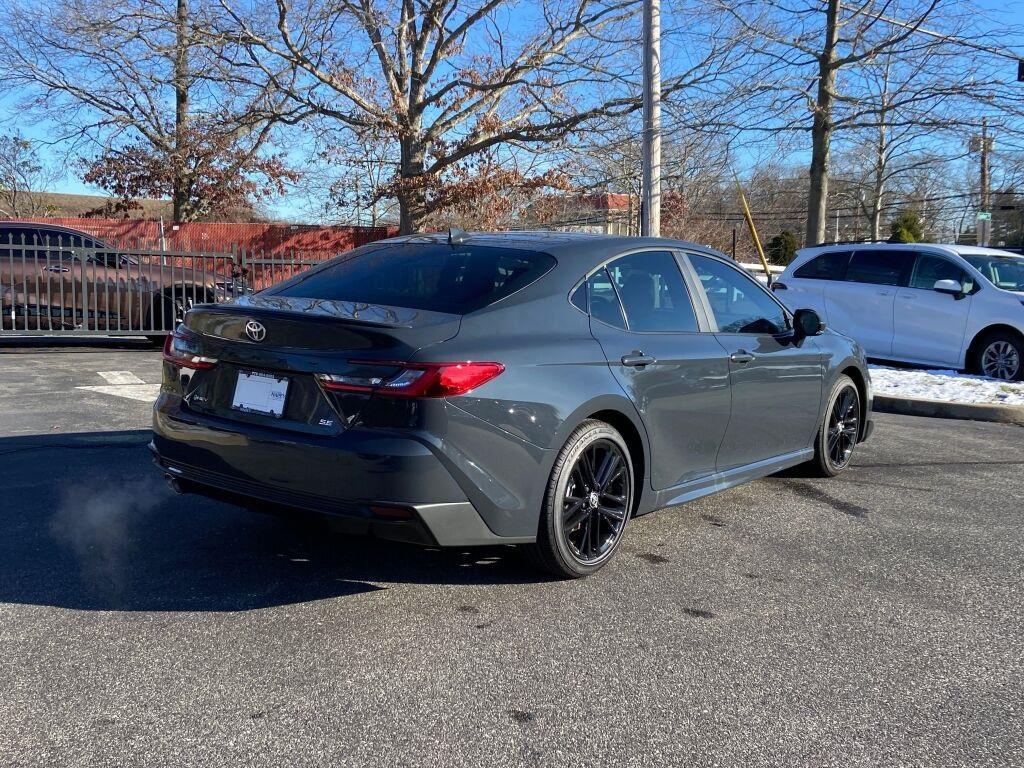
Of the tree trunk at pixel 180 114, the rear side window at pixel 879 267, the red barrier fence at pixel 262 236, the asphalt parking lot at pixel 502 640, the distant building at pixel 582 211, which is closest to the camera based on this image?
the asphalt parking lot at pixel 502 640

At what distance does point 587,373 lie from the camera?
13.2 feet

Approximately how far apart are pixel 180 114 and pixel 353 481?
2411cm

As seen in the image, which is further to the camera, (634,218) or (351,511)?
(634,218)

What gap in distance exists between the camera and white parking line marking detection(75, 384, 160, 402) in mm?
8484

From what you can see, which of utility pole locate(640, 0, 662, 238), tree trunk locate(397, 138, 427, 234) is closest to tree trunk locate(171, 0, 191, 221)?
tree trunk locate(397, 138, 427, 234)

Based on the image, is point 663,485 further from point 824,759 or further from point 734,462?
point 824,759

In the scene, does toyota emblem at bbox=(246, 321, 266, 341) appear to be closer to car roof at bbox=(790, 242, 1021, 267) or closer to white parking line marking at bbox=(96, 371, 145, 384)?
white parking line marking at bbox=(96, 371, 145, 384)

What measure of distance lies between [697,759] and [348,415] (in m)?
1.71

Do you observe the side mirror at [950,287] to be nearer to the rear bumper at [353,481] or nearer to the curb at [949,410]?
Answer: the curb at [949,410]

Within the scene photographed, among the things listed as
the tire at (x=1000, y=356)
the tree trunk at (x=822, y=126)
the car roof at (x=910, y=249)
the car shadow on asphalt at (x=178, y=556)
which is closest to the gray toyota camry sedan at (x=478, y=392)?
the car shadow on asphalt at (x=178, y=556)

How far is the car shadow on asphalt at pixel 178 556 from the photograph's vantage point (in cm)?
381

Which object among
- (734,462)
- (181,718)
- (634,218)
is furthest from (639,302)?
(634,218)

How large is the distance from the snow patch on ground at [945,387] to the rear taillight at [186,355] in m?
7.06

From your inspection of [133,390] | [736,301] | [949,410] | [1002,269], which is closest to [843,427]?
[736,301]
